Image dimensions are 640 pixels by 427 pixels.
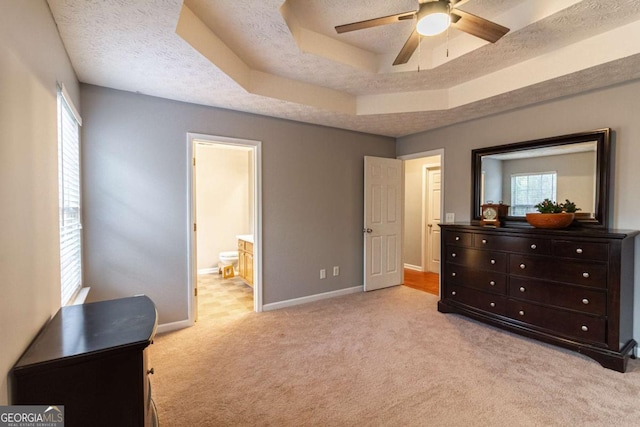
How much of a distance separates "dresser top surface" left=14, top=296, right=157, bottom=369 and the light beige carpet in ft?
2.56

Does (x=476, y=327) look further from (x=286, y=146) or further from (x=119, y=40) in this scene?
(x=119, y=40)

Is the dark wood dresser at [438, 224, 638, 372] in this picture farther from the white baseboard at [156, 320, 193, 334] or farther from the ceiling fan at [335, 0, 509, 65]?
the white baseboard at [156, 320, 193, 334]

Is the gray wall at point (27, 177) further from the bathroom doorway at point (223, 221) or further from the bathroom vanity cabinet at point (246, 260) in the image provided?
the bathroom doorway at point (223, 221)

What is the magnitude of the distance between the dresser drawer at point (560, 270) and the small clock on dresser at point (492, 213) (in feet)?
1.58

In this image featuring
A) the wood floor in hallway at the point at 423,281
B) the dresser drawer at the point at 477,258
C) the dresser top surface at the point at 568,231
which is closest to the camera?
the dresser top surface at the point at 568,231

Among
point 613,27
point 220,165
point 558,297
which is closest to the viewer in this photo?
point 613,27

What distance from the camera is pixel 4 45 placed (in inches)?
42.6

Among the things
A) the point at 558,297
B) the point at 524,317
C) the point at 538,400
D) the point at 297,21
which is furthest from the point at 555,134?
the point at 297,21

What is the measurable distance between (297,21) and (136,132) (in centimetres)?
185

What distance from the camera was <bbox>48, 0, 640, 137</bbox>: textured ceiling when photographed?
1928mm

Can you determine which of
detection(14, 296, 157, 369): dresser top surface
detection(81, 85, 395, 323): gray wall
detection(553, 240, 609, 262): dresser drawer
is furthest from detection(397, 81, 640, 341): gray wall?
detection(14, 296, 157, 369): dresser top surface

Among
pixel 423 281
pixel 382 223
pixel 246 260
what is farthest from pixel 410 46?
pixel 423 281

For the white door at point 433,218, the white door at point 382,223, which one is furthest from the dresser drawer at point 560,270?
the white door at point 433,218

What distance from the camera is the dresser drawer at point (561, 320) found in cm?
241
